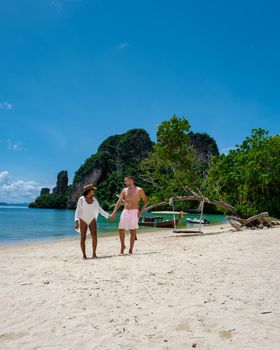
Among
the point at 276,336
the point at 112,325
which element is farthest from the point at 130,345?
the point at 276,336

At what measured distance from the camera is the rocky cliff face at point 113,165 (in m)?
105

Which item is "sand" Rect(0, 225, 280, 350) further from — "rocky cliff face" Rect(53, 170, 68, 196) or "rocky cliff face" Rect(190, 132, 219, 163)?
"rocky cliff face" Rect(53, 170, 68, 196)

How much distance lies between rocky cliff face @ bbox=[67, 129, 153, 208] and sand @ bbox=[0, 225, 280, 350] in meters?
95.2

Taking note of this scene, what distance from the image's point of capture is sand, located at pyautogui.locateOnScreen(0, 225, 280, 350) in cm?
308

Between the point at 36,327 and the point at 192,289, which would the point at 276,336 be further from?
the point at 36,327

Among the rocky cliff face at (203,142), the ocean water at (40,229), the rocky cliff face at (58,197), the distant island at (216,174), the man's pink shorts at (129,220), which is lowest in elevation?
the ocean water at (40,229)

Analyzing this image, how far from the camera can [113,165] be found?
372 feet

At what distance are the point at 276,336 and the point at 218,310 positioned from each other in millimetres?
779

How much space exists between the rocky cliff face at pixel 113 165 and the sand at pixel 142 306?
95.2 m

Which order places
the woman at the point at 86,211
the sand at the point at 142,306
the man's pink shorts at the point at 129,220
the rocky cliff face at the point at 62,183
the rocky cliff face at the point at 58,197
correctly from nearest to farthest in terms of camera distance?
the sand at the point at 142,306 < the woman at the point at 86,211 < the man's pink shorts at the point at 129,220 < the rocky cliff face at the point at 58,197 < the rocky cliff face at the point at 62,183

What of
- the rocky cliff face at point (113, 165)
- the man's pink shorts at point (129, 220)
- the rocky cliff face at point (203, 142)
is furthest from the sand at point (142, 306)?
the rocky cliff face at point (203, 142)

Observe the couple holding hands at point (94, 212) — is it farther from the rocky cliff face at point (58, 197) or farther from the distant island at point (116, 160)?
the rocky cliff face at point (58, 197)

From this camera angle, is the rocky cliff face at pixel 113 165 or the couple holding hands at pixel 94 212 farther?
the rocky cliff face at pixel 113 165

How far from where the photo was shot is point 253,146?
22375 mm
